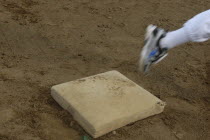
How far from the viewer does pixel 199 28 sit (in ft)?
6.82

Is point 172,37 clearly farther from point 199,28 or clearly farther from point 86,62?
point 86,62

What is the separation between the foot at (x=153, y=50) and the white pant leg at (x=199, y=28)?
196 millimetres

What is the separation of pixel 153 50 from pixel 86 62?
94 centimetres

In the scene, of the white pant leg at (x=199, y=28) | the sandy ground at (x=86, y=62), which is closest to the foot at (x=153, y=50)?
the white pant leg at (x=199, y=28)

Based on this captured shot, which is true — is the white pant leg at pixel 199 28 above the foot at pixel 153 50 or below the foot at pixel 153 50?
above

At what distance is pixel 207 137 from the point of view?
2.31 metres

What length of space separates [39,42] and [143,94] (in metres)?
1.37

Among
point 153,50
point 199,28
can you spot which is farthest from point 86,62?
point 199,28

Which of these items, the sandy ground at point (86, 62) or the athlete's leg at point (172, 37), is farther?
the sandy ground at point (86, 62)

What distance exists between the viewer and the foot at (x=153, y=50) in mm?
2254

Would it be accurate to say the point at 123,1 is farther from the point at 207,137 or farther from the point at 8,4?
the point at 207,137

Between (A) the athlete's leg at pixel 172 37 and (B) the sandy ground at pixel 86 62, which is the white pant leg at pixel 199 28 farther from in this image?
(B) the sandy ground at pixel 86 62

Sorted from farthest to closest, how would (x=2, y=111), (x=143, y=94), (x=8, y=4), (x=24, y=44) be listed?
(x=8, y=4)
(x=24, y=44)
(x=143, y=94)
(x=2, y=111)

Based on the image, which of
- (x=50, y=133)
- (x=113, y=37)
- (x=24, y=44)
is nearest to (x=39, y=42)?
(x=24, y=44)
